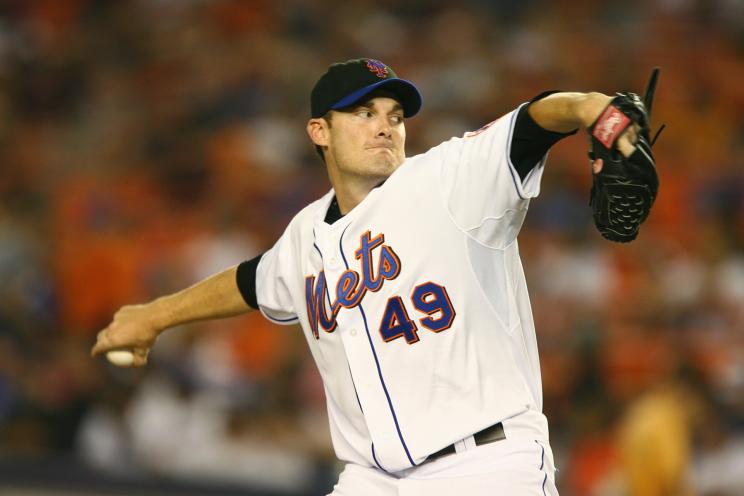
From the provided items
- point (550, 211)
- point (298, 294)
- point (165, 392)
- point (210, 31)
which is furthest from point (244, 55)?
point (298, 294)

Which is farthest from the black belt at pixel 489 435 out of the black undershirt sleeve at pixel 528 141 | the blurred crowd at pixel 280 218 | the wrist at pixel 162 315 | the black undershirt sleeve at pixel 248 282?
the blurred crowd at pixel 280 218

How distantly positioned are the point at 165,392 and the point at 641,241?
274 cm

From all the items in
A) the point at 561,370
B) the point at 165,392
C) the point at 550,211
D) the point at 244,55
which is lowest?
the point at 561,370

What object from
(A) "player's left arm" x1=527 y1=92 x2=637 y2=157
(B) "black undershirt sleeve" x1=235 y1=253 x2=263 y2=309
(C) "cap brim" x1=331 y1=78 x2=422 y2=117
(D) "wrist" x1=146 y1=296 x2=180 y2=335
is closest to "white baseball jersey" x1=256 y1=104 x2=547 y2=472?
(A) "player's left arm" x1=527 y1=92 x2=637 y2=157

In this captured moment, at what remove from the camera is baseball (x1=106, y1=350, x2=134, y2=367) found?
3346 mm

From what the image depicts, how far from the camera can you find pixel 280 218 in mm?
6820

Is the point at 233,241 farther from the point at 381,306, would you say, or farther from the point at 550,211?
the point at 381,306

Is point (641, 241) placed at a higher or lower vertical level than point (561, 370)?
higher

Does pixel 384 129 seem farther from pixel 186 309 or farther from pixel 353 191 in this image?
pixel 186 309

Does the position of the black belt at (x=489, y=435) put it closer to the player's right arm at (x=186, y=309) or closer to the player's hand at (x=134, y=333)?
the player's right arm at (x=186, y=309)

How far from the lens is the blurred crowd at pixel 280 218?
5.43m

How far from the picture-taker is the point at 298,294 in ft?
9.94

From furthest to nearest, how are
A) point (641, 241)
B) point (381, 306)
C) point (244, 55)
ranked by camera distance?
point (244, 55)
point (641, 241)
point (381, 306)

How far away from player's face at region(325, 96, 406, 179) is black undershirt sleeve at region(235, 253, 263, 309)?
17.6 inches
